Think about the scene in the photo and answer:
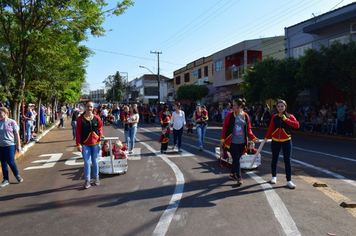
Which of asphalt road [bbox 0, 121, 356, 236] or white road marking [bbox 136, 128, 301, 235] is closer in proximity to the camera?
white road marking [bbox 136, 128, 301, 235]

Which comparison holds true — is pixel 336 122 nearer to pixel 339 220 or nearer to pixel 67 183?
pixel 339 220

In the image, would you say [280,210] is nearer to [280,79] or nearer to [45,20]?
[45,20]

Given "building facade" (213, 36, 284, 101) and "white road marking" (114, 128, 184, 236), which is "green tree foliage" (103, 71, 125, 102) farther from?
"white road marking" (114, 128, 184, 236)

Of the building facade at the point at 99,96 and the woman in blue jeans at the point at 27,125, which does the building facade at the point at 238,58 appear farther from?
the building facade at the point at 99,96

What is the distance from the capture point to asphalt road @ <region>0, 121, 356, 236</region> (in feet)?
13.4

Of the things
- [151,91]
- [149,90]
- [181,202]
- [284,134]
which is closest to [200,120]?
[284,134]

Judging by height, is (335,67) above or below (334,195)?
above

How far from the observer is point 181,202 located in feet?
16.6

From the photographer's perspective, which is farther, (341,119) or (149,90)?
(149,90)

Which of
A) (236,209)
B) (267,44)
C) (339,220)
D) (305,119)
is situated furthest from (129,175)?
Result: (267,44)

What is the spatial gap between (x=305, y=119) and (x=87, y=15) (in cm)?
1444

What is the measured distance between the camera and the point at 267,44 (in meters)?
29.3

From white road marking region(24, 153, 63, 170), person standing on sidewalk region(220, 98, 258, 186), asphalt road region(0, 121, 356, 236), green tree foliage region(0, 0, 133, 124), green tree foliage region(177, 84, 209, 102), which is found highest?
green tree foliage region(0, 0, 133, 124)

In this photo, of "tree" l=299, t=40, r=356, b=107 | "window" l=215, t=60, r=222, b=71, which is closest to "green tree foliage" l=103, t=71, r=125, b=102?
"window" l=215, t=60, r=222, b=71
